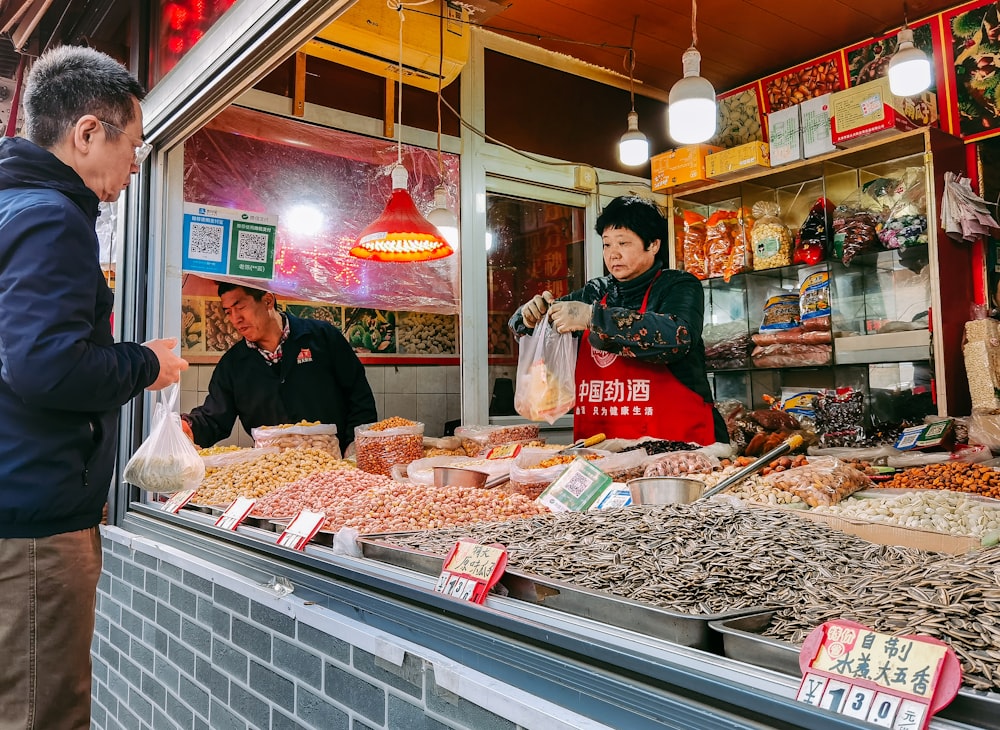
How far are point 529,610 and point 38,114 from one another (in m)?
1.51

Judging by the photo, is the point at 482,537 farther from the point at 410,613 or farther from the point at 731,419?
the point at 731,419

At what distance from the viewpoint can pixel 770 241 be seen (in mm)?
4711

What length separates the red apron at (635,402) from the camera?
289 centimetres

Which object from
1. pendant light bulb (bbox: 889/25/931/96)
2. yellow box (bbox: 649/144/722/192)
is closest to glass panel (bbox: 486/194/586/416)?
yellow box (bbox: 649/144/722/192)

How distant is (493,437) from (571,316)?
2.05 feet

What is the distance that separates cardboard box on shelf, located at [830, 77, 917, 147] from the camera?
4.09m

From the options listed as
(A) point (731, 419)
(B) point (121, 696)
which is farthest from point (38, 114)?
(A) point (731, 419)

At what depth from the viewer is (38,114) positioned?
1664 mm

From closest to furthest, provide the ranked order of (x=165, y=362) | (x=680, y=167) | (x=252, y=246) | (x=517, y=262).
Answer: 1. (x=165, y=362)
2. (x=252, y=246)
3. (x=517, y=262)
4. (x=680, y=167)

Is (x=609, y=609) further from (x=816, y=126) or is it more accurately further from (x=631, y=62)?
(x=631, y=62)

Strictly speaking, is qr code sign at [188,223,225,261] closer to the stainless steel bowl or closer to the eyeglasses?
the eyeglasses

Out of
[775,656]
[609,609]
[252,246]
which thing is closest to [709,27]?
[252,246]

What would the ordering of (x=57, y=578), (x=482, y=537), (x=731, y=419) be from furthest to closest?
1. (x=731, y=419)
2. (x=57, y=578)
3. (x=482, y=537)

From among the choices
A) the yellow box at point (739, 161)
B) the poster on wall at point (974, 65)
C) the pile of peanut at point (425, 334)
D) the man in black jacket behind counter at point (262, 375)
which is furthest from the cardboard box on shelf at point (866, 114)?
the man in black jacket behind counter at point (262, 375)
